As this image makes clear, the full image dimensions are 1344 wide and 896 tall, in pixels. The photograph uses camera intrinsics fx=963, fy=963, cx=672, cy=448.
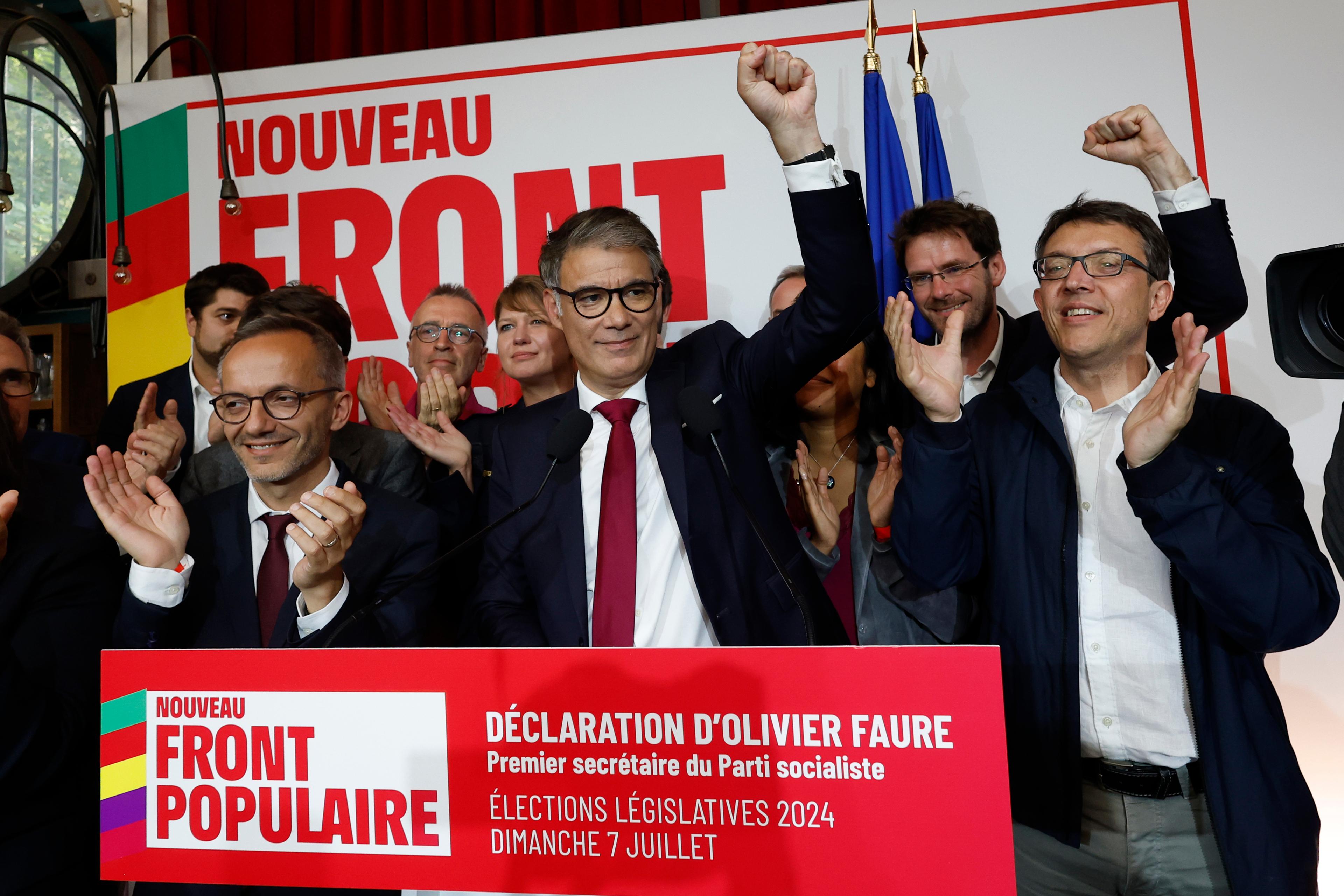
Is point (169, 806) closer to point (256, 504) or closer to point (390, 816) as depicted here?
point (390, 816)

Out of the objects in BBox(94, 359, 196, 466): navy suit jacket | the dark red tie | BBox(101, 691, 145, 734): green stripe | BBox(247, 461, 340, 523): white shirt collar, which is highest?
BBox(94, 359, 196, 466): navy suit jacket

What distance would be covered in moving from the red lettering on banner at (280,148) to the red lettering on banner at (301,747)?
269 cm

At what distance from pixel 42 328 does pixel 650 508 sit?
10.7 ft

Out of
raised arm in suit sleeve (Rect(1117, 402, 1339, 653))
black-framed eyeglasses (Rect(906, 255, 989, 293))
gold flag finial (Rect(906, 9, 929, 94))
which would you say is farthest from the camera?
gold flag finial (Rect(906, 9, 929, 94))

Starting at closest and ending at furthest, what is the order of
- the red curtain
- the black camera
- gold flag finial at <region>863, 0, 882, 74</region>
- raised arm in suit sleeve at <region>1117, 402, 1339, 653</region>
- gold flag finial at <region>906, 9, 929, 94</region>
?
the black camera → raised arm in suit sleeve at <region>1117, 402, 1339, 653</region> → gold flag finial at <region>863, 0, 882, 74</region> → gold flag finial at <region>906, 9, 929, 94</region> → the red curtain

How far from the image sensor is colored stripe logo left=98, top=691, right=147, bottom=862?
4.24 feet

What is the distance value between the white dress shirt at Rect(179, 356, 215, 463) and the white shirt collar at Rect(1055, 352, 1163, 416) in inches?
94.9

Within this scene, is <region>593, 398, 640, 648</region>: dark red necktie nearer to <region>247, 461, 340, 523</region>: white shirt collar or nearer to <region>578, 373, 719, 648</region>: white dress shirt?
<region>578, 373, 719, 648</region>: white dress shirt

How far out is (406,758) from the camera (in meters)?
1.24

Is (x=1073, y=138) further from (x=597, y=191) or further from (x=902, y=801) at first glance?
(x=902, y=801)

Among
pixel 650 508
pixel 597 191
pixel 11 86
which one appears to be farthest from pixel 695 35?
pixel 11 86

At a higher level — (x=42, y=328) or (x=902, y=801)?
(x=42, y=328)

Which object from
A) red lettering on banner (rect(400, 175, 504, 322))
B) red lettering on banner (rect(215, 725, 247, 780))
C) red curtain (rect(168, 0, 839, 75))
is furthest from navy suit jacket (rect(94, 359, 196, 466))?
red lettering on banner (rect(215, 725, 247, 780))

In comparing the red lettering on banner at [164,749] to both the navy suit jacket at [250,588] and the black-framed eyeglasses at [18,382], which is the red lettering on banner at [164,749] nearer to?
the navy suit jacket at [250,588]
